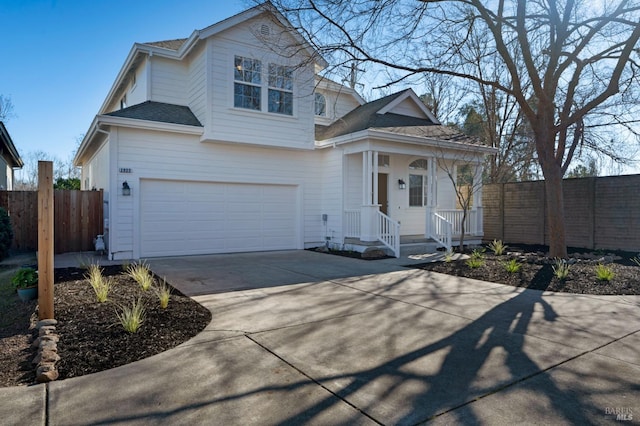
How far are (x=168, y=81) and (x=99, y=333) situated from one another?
9698 mm

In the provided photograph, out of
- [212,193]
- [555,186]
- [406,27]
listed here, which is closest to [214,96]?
[212,193]

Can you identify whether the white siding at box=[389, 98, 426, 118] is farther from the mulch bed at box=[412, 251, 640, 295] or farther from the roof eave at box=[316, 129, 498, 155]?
the mulch bed at box=[412, 251, 640, 295]

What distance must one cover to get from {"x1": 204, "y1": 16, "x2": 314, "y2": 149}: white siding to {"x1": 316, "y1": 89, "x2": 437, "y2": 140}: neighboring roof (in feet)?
3.88

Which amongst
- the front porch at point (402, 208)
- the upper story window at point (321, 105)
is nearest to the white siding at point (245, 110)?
the front porch at point (402, 208)

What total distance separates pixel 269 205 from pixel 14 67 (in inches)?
697

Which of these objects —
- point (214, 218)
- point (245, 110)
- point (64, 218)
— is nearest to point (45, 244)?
point (214, 218)

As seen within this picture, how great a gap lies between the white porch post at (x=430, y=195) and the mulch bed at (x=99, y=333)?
830 centimetres

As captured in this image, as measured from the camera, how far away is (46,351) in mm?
3568

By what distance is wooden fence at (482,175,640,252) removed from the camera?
10.5 metres

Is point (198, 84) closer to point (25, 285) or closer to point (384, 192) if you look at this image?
point (384, 192)

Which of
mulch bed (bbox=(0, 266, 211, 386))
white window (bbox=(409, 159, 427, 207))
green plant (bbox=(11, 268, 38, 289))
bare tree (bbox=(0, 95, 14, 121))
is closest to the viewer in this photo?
mulch bed (bbox=(0, 266, 211, 386))

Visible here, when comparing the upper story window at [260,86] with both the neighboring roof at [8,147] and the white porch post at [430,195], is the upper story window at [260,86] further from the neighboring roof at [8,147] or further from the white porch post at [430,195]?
the neighboring roof at [8,147]

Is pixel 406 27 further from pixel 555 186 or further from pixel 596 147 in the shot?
pixel 596 147

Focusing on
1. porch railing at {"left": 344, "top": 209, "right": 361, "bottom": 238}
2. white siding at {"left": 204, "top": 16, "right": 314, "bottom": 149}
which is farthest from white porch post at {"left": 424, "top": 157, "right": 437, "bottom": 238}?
white siding at {"left": 204, "top": 16, "right": 314, "bottom": 149}
